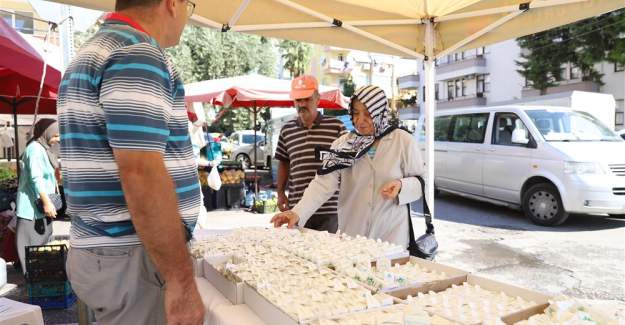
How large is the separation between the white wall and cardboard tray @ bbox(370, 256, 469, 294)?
33948 mm

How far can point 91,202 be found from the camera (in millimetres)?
1396

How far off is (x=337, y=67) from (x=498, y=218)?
42.7 meters

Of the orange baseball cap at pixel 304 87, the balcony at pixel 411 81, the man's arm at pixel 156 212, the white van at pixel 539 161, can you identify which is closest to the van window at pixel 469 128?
the white van at pixel 539 161

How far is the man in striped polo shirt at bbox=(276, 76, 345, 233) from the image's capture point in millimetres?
3715

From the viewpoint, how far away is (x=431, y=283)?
1.90 m

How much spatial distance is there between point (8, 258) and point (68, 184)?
523 cm

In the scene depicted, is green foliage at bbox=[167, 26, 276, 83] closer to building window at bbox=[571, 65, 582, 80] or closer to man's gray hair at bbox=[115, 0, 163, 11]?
building window at bbox=[571, 65, 582, 80]

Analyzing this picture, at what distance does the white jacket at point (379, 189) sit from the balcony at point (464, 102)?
35.3 metres

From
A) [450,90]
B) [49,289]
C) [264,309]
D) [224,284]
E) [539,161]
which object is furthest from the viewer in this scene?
[450,90]

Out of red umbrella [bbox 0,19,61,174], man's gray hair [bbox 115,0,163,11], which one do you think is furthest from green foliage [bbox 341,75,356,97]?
man's gray hair [bbox 115,0,163,11]

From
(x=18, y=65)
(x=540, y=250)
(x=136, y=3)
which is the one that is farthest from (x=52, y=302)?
(x=540, y=250)

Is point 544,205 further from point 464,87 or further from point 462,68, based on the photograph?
point 464,87

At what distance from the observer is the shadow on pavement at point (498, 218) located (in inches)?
291

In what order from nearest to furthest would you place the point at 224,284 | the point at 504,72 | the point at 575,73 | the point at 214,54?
the point at 224,284 → the point at 214,54 → the point at 575,73 → the point at 504,72
